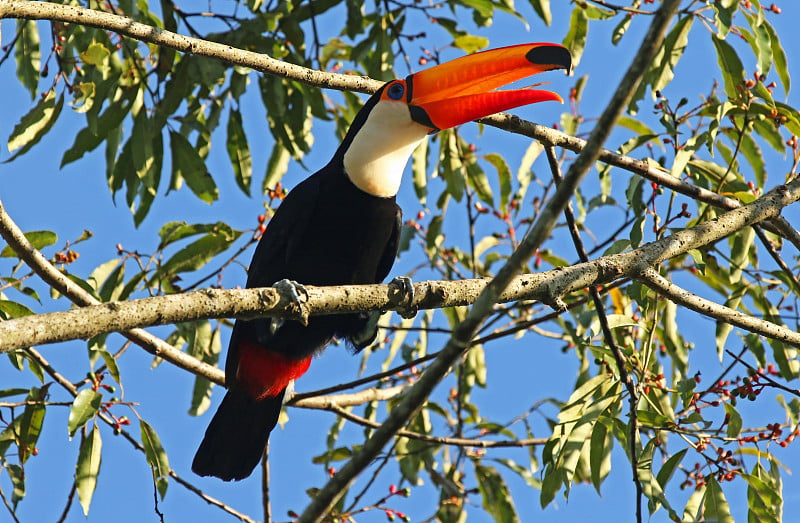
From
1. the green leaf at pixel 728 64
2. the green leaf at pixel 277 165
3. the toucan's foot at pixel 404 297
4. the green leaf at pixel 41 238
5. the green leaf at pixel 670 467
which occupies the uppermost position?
the green leaf at pixel 277 165

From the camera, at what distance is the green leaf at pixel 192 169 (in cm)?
452

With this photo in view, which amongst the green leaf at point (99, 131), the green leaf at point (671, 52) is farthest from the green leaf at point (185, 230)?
the green leaf at point (671, 52)

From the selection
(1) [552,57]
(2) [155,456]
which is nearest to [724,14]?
(1) [552,57]

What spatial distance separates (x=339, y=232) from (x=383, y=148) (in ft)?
1.42

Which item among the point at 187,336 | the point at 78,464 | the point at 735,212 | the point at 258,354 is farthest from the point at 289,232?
the point at 735,212

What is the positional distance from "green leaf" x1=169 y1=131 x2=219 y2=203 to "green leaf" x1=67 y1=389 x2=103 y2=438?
4.30ft

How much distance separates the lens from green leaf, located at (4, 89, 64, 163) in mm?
4051

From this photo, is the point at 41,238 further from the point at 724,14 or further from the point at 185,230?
the point at 724,14

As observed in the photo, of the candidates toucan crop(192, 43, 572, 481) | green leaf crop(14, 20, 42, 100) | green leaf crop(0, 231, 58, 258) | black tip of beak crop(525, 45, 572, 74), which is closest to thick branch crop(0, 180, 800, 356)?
green leaf crop(0, 231, 58, 258)

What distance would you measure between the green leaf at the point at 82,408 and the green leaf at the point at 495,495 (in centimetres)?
241

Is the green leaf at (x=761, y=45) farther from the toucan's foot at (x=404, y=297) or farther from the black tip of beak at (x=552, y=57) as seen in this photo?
the toucan's foot at (x=404, y=297)

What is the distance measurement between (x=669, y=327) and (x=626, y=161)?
1.50 metres

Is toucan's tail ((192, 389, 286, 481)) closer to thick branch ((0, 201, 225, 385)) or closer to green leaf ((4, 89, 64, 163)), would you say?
thick branch ((0, 201, 225, 385))

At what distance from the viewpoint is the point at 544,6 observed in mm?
4715
